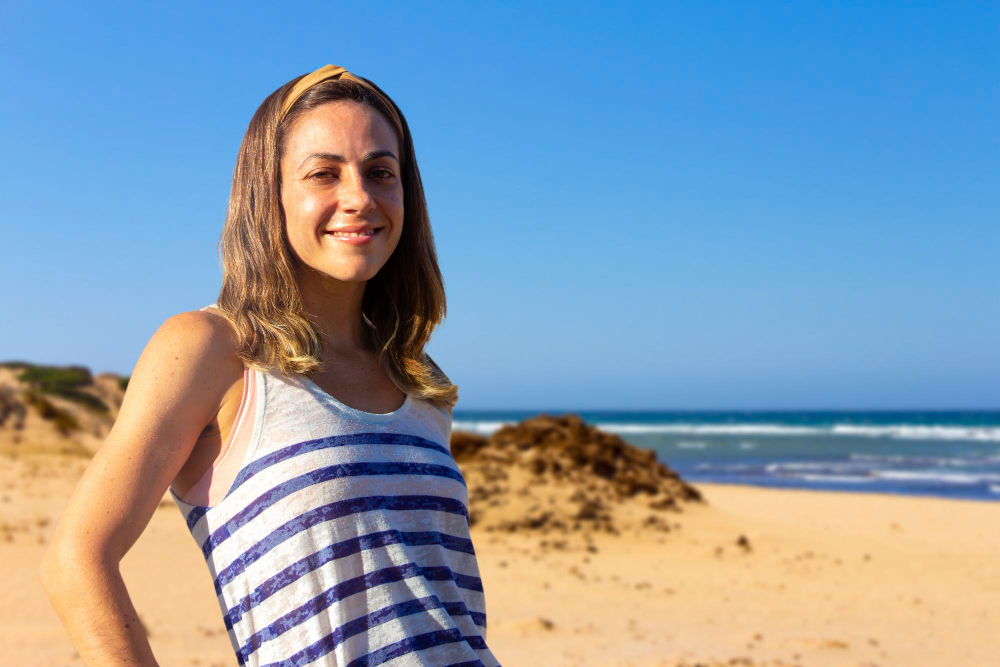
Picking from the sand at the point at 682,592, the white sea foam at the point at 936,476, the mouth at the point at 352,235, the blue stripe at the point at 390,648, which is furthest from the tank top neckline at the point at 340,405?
the white sea foam at the point at 936,476

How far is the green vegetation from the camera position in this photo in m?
21.7

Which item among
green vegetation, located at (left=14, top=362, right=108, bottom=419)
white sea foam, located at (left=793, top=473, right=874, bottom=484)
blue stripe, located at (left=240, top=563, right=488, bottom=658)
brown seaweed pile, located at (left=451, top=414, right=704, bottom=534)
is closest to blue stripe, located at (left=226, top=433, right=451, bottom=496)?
blue stripe, located at (left=240, top=563, right=488, bottom=658)

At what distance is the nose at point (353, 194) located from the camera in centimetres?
154

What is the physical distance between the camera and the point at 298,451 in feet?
4.46

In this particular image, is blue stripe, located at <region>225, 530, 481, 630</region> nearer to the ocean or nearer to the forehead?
the forehead

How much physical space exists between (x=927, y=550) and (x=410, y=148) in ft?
30.0

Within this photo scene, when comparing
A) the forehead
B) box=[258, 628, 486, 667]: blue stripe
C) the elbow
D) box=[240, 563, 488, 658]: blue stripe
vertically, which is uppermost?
the forehead

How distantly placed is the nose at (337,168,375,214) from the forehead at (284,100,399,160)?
4cm

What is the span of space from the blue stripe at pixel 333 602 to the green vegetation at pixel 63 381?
22261 millimetres

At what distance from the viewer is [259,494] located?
1344 millimetres

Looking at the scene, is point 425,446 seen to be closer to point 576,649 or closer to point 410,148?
point 410,148

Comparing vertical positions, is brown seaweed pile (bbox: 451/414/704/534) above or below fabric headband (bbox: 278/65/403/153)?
below

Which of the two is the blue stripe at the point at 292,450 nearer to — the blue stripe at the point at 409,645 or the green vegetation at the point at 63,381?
the blue stripe at the point at 409,645

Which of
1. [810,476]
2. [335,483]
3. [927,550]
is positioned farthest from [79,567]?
[810,476]
